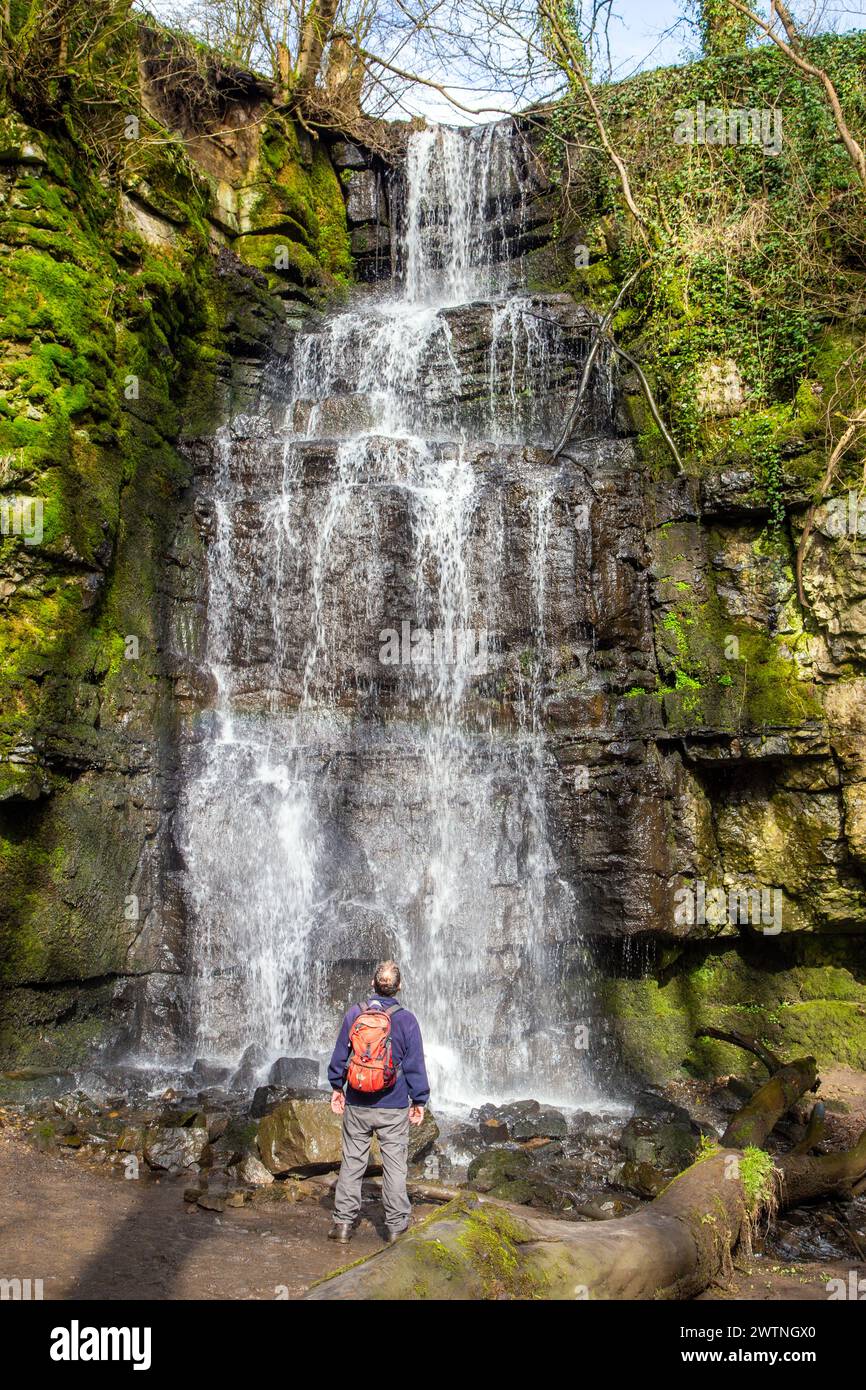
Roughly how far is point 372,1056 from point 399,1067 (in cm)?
23

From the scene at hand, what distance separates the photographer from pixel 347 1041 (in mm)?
5242

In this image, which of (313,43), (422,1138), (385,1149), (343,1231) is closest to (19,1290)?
(343,1231)

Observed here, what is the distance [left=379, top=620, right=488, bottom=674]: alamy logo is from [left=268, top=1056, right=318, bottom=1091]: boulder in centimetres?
465

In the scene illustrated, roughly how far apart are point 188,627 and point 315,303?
7036 millimetres

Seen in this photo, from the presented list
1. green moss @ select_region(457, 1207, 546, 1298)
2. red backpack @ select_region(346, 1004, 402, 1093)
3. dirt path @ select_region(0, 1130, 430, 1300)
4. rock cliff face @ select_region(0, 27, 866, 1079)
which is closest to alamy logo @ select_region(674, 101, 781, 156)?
rock cliff face @ select_region(0, 27, 866, 1079)

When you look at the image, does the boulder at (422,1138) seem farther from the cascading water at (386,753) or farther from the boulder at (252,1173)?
the cascading water at (386,753)

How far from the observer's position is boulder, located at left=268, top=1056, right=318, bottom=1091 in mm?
8328

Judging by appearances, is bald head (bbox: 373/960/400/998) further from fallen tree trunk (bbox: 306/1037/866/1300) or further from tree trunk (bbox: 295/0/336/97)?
tree trunk (bbox: 295/0/336/97)

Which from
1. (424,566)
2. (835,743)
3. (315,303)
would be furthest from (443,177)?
(835,743)

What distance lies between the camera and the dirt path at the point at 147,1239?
193 inches

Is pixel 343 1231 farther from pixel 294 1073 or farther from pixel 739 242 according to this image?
pixel 739 242
